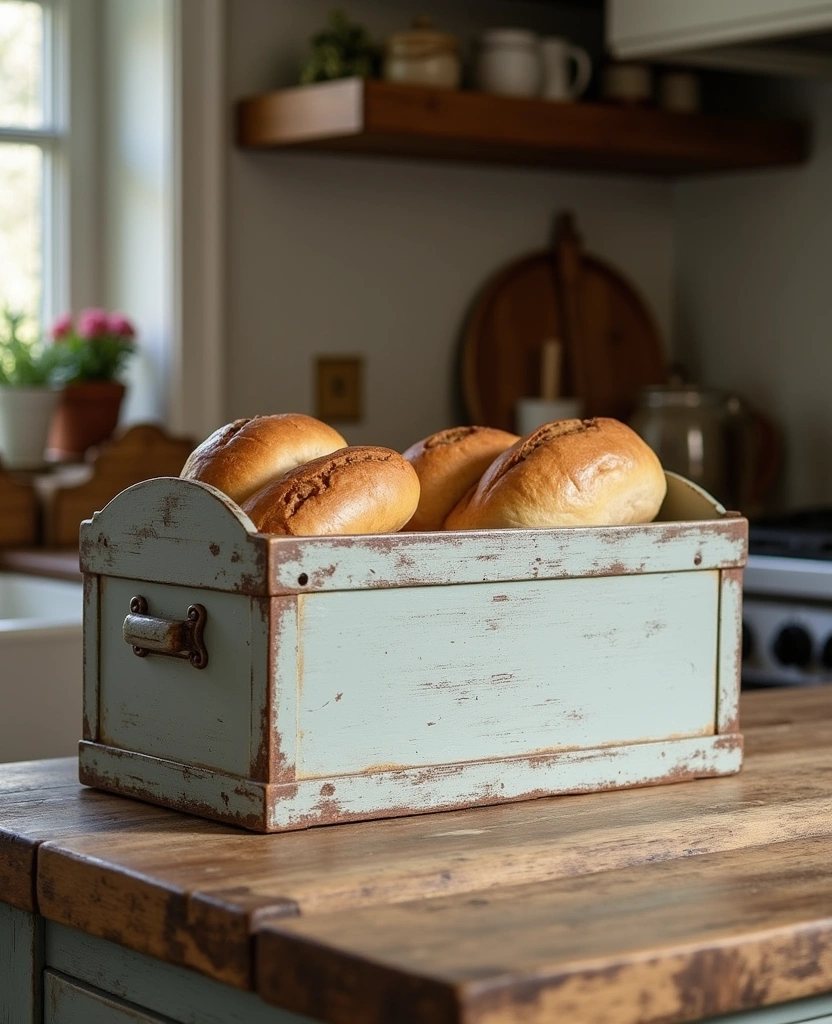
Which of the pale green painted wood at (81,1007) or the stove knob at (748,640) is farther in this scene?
the stove knob at (748,640)

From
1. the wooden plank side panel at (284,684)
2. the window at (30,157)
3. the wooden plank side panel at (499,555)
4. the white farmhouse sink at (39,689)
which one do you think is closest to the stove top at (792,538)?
the white farmhouse sink at (39,689)

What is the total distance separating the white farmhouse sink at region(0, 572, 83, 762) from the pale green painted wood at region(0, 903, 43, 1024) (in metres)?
0.98

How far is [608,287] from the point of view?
311 cm

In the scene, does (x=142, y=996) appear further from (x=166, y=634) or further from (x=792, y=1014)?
(x=792, y=1014)

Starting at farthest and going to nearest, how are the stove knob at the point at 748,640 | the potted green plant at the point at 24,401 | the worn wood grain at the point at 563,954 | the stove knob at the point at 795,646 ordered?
the potted green plant at the point at 24,401 → the stove knob at the point at 748,640 → the stove knob at the point at 795,646 → the worn wood grain at the point at 563,954

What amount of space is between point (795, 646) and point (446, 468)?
4.37ft

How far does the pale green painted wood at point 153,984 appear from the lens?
2.51 ft

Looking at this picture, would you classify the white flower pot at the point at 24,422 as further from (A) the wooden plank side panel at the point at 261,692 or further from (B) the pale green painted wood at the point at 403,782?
(A) the wooden plank side panel at the point at 261,692

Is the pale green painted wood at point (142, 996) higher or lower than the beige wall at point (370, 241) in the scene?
lower

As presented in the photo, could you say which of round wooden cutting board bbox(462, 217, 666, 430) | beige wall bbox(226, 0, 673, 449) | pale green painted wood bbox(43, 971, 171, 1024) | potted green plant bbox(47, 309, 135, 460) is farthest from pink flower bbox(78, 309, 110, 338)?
pale green painted wood bbox(43, 971, 171, 1024)

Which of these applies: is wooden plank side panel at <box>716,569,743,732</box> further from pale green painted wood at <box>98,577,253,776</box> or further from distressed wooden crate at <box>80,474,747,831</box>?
pale green painted wood at <box>98,577,253,776</box>

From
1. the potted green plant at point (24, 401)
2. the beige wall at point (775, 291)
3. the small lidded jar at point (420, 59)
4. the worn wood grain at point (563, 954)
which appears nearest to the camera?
the worn wood grain at point (563, 954)

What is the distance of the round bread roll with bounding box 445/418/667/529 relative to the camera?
992 millimetres

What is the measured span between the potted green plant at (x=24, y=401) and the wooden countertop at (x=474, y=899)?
1661 millimetres
